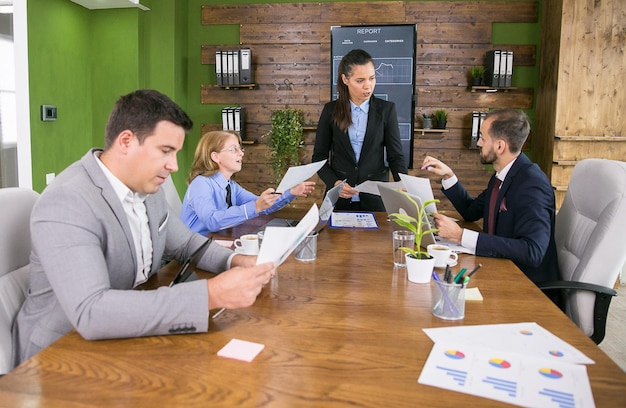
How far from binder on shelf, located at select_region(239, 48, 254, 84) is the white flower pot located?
13.2ft

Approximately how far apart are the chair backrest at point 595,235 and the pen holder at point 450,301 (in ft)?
2.77

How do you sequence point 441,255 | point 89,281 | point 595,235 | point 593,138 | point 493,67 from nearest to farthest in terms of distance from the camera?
point 89,281
point 441,255
point 595,235
point 593,138
point 493,67

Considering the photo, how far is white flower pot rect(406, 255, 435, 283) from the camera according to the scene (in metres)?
1.53

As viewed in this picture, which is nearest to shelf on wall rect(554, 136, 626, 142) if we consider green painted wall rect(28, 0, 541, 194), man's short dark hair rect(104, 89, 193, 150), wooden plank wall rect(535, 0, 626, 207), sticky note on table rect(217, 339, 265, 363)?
wooden plank wall rect(535, 0, 626, 207)

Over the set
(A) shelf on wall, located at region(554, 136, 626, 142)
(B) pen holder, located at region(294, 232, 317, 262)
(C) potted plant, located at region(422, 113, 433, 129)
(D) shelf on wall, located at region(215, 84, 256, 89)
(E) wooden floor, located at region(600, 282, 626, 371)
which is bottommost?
(E) wooden floor, located at region(600, 282, 626, 371)

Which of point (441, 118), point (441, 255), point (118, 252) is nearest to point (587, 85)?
point (441, 118)

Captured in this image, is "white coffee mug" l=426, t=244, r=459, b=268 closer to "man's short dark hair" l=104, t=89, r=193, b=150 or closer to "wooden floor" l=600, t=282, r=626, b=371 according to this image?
"man's short dark hair" l=104, t=89, r=193, b=150

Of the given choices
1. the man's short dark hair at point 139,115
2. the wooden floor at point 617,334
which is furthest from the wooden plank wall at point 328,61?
the man's short dark hair at point 139,115

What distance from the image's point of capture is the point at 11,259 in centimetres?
136

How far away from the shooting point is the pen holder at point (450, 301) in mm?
1247

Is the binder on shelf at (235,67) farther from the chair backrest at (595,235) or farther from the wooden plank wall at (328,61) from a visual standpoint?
the chair backrest at (595,235)

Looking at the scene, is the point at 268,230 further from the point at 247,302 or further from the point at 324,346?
the point at 324,346

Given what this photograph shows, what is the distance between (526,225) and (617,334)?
1838mm

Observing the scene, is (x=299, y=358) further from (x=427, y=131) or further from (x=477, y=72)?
(x=477, y=72)
